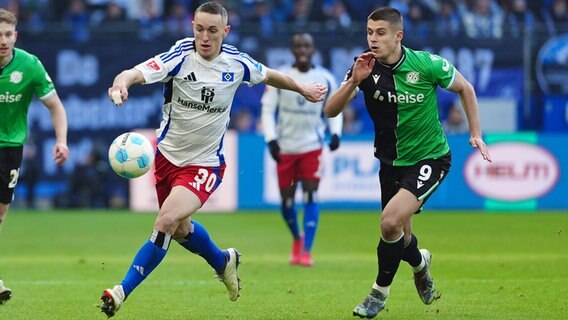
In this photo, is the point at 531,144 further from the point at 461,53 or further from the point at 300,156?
the point at 300,156

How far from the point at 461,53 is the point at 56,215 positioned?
843 centimetres

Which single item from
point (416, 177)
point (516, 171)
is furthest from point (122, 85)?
point (516, 171)

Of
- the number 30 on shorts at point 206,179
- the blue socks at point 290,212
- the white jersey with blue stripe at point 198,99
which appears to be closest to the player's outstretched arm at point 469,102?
the white jersey with blue stripe at point 198,99

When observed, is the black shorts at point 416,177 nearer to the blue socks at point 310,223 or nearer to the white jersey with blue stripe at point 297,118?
the blue socks at point 310,223

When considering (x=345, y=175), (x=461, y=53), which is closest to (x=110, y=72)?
(x=345, y=175)

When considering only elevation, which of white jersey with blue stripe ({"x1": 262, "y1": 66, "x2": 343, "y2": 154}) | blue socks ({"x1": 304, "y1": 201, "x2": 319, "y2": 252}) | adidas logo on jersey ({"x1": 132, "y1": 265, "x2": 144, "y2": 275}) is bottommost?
blue socks ({"x1": 304, "y1": 201, "x2": 319, "y2": 252})

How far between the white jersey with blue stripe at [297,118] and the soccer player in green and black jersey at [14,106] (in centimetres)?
427

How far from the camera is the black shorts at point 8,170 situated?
9703 millimetres

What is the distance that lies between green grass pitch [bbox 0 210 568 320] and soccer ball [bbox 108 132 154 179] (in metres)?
1.20

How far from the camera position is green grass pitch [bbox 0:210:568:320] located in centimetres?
938

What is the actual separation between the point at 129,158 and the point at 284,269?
4.59 m

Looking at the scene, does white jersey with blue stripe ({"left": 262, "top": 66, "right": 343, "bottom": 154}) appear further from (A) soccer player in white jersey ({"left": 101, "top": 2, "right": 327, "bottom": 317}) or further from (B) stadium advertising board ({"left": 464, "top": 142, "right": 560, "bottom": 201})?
(B) stadium advertising board ({"left": 464, "top": 142, "right": 560, "bottom": 201})

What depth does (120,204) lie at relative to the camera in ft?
73.5

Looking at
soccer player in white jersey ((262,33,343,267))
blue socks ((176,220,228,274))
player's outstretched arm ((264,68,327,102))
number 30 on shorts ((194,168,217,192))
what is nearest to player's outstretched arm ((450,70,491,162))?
player's outstretched arm ((264,68,327,102))
